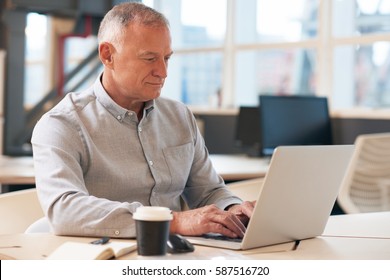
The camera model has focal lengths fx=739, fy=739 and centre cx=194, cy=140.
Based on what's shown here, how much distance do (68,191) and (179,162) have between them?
1.67 ft

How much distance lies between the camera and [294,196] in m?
1.76

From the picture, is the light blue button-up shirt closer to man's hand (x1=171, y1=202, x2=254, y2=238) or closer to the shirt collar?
the shirt collar

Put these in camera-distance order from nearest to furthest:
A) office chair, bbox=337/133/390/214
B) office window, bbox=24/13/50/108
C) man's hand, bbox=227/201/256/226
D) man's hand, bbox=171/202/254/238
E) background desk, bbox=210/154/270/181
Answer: man's hand, bbox=171/202/254/238 < man's hand, bbox=227/201/256/226 < background desk, bbox=210/154/270/181 < office chair, bbox=337/133/390/214 < office window, bbox=24/13/50/108

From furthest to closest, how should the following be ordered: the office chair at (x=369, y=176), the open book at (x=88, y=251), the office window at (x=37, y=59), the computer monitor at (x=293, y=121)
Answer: the office window at (x=37, y=59) < the computer monitor at (x=293, y=121) < the office chair at (x=369, y=176) < the open book at (x=88, y=251)

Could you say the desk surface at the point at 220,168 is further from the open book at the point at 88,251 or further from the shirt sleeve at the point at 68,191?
the open book at the point at 88,251

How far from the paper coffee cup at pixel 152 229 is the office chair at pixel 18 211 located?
0.74m

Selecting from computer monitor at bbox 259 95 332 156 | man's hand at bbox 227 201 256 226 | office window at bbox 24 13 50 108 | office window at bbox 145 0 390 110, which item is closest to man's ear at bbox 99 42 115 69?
man's hand at bbox 227 201 256 226

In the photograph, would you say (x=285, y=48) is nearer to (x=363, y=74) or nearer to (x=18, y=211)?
(x=363, y=74)

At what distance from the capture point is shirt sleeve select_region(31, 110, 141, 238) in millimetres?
1852

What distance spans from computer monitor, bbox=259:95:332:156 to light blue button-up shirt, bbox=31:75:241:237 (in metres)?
2.24

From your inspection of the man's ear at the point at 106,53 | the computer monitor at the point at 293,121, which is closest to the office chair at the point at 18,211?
the man's ear at the point at 106,53

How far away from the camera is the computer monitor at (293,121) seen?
4.69m

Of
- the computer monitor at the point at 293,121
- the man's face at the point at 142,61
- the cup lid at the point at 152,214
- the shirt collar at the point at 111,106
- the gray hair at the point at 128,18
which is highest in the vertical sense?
the gray hair at the point at 128,18

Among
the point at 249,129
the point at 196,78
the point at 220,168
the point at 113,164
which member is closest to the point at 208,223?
the point at 113,164
